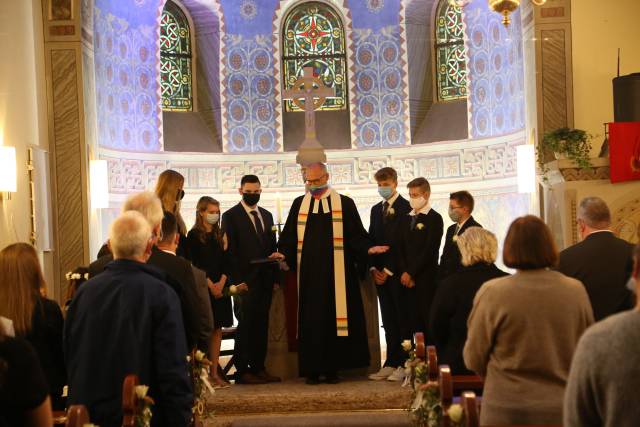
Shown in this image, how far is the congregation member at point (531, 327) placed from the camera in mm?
3668

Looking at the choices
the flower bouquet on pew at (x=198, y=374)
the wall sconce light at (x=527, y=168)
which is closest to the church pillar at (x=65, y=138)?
the wall sconce light at (x=527, y=168)

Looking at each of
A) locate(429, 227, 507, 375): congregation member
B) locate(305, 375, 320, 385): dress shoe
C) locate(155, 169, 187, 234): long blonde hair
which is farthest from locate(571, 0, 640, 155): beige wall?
locate(429, 227, 507, 375): congregation member

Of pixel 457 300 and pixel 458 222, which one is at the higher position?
pixel 458 222

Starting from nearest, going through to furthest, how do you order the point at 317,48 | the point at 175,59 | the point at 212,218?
the point at 212,218 < the point at 175,59 < the point at 317,48

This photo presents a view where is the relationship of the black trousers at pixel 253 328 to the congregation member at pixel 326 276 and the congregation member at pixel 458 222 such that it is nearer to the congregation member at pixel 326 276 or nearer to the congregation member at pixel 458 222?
the congregation member at pixel 326 276

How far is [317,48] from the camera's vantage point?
575 inches

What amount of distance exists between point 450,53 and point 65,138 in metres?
6.24

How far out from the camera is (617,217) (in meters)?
8.16

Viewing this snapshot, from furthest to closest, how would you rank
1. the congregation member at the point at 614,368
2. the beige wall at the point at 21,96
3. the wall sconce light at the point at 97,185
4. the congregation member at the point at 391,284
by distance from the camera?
the wall sconce light at the point at 97,185 < the beige wall at the point at 21,96 < the congregation member at the point at 391,284 < the congregation member at the point at 614,368

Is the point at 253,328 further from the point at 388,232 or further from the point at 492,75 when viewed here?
the point at 492,75

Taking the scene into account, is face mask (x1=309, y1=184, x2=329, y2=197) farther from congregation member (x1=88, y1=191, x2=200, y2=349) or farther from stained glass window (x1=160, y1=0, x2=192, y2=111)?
stained glass window (x1=160, y1=0, x2=192, y2=111)

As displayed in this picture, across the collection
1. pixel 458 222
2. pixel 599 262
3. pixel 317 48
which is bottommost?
pixel 599 262

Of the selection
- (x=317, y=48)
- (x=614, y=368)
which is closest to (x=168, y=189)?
(x=614, y=368)

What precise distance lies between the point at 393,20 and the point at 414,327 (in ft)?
25.0
